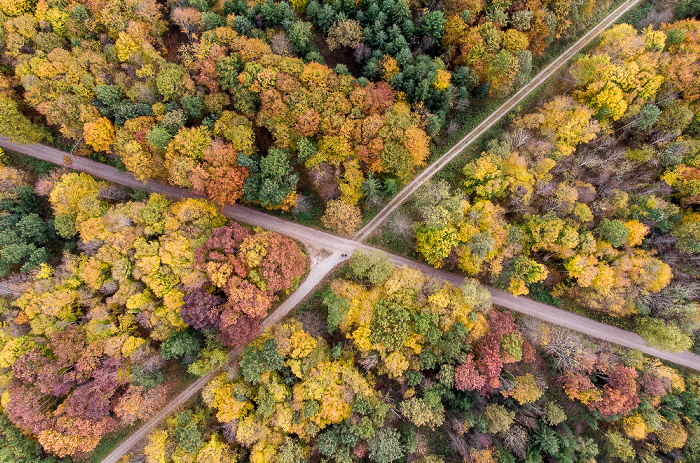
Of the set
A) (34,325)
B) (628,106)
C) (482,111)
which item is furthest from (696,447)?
(34,325)

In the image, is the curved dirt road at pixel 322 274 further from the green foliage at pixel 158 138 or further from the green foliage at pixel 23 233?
the green foliage at pixel 158 138

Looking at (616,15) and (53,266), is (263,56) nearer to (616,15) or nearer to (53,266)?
(53,266)

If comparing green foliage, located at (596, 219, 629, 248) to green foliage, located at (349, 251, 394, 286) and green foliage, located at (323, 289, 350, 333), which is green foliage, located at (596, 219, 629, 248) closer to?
green foliage, located at (349, 251, 394, 286)

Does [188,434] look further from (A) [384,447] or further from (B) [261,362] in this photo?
(A) [384,447]

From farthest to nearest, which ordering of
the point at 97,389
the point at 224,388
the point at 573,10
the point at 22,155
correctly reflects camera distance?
the point at 22,155
the point at 573,10
the point at 224,388
the point at 97,389

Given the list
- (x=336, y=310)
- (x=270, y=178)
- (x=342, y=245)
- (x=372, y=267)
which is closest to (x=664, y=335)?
(x=372, y=267)

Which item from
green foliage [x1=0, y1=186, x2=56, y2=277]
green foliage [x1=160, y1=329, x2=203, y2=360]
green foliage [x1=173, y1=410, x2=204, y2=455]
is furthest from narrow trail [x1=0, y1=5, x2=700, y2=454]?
green foliage [x1=0, y1=186, x2=56, y2=277]
